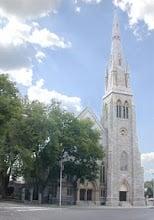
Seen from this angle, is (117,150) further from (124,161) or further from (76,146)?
(76,146)

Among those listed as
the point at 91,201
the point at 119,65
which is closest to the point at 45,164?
the point at 91,201

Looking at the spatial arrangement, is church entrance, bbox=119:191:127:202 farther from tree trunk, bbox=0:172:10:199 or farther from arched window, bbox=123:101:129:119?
tree trunk, bbox=0:172:10:199

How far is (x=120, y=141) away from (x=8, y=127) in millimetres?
32194

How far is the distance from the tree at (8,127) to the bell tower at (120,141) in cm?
→ 2060

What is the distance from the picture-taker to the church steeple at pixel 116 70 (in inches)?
3078

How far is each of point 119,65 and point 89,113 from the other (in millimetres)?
11593

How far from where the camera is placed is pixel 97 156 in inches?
2435

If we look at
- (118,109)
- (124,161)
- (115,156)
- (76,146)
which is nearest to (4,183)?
(76,146)

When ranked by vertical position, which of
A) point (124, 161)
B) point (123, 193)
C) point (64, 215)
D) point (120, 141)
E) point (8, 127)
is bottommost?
point (64, 215)

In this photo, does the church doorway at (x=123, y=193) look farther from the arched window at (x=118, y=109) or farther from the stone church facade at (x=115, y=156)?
the arched window at (x=118, y=109)

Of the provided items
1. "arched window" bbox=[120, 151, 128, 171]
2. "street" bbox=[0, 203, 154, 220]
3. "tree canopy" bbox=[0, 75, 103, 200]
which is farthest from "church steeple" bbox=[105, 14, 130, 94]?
"street" bbox=[0, 203, 154, 220]

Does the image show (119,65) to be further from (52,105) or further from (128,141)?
(52,105)

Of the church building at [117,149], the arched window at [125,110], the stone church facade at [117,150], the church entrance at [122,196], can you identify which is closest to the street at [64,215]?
the stone church facade at [117,150]

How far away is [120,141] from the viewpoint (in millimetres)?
73812
